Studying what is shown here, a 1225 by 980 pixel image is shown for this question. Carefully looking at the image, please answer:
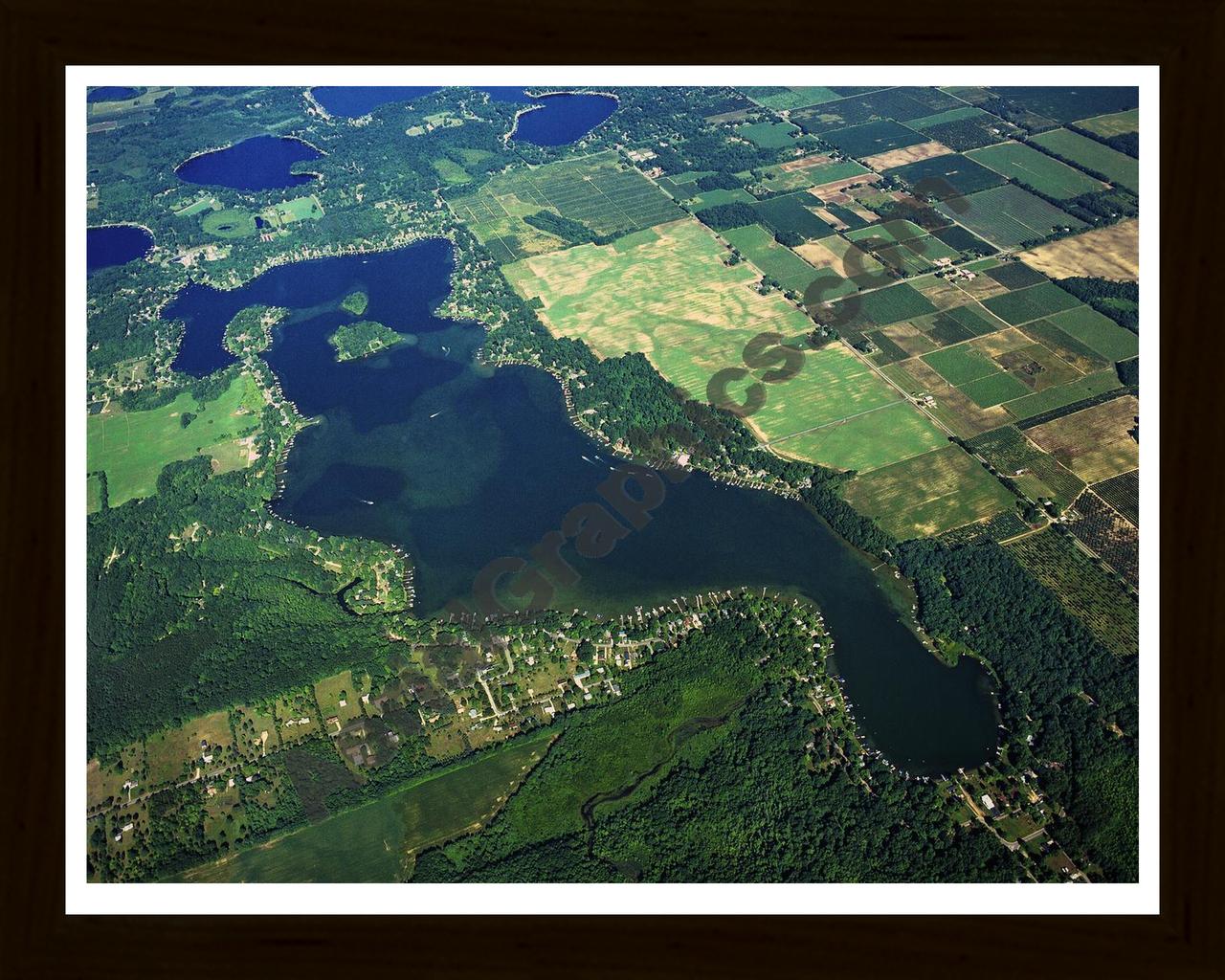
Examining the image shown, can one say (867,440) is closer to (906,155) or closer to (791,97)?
(906,155)

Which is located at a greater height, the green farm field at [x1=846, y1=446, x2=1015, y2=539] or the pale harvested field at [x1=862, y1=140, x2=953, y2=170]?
the pale harvested field at [x1=862, y1=140, x2=953, y2=170]

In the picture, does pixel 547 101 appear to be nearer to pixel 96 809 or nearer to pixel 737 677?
pixel 737 677

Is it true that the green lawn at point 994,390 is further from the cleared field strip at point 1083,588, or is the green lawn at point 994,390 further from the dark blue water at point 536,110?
the dark blue water at point 536,110

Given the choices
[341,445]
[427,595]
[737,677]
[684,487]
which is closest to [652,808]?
[737,677]

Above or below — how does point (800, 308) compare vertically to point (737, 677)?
above

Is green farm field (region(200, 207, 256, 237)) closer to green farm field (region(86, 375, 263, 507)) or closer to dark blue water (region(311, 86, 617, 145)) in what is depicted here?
dark blue water (region(311, 86, 617, 145))

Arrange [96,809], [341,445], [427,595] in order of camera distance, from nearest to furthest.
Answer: [96,809], [427,595], [341,445]

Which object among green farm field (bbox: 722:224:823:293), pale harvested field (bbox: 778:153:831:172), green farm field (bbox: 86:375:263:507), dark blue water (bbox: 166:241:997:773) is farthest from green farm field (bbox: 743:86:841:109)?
green farm field (bbox: 86:375:263:507)
